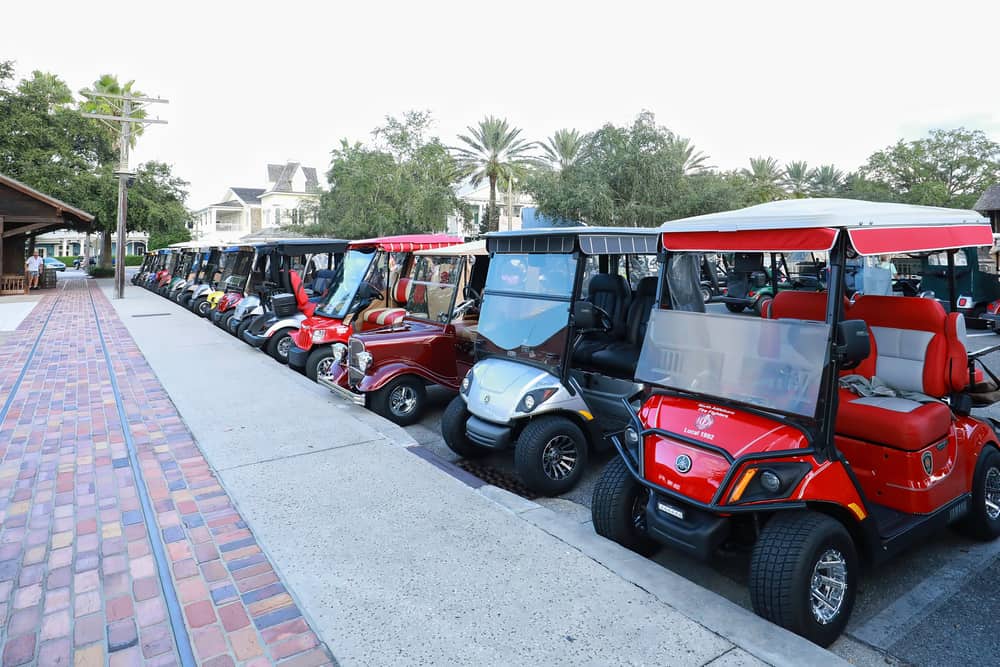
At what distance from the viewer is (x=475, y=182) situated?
134ft

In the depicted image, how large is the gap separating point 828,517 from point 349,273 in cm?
728

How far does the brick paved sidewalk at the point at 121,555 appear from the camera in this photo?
2799 millimetres

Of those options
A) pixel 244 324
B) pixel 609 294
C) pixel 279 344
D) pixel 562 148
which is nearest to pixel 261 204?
pixel 562 148

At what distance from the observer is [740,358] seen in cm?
346

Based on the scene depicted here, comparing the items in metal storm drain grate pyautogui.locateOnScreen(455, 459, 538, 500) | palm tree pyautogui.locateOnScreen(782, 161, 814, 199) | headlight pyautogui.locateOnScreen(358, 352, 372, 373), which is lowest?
metal storm drain grate pyautogui.locateOnScreen(455, 459, 538, 500)

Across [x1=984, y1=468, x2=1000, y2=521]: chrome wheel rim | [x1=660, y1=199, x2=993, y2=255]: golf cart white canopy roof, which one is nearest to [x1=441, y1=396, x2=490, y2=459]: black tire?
[x1=660, y1=199, x2=993, y2=255]: golf cart white canopy roof

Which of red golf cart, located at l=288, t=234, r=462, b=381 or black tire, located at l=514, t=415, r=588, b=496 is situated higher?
red golf cart, located at l=288, t=234, r=462, b=381

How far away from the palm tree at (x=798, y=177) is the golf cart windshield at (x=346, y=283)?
4407cm

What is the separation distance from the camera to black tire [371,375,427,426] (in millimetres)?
6789

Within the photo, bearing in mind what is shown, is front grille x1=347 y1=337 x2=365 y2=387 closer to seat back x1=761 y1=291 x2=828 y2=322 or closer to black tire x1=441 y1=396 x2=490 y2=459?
black tire x1=441 y1=396 x2=490 y2=459

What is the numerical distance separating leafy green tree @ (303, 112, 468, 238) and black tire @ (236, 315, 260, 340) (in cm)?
1882

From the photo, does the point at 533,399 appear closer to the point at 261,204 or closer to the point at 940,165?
the point at 940,165

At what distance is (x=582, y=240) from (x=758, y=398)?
2.13 m

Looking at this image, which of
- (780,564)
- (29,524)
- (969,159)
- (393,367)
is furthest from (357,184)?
(969,159)
